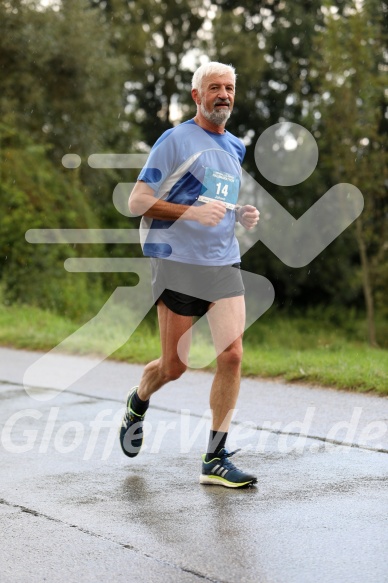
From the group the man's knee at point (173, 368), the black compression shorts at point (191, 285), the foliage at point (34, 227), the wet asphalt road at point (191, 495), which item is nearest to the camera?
the wet asphalt road at point (191, 495)

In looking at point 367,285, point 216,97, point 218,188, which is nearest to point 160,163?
point 218,188

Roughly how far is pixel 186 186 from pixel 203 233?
0.27 meters

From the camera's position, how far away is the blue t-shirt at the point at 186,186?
5633 millimetres

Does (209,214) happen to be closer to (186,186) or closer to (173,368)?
(186,186)

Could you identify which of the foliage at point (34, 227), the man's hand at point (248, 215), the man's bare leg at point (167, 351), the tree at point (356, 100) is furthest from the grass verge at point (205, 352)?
the tree at point (356, 100)

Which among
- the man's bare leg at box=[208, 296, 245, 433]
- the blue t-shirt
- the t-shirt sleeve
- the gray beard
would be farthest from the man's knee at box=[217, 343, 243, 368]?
the gray beard

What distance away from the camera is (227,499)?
17.3 ft

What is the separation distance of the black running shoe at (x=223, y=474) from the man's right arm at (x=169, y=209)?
4.06 ft

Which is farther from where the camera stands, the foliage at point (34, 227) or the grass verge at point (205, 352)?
the foliage at point (34, 227)

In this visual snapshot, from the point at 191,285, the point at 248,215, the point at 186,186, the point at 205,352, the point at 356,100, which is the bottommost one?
the point at 205,352

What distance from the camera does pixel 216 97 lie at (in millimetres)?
5625

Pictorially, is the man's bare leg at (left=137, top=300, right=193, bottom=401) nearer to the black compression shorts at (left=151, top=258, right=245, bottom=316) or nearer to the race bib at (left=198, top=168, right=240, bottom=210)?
the black compression shorts at (left=151, top=258, right=245, bottom=316)

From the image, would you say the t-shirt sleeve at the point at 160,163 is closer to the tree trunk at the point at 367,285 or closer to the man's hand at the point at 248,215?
the man's hand at the point at 248,215

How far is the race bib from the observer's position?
565 centimetres
